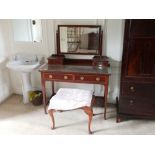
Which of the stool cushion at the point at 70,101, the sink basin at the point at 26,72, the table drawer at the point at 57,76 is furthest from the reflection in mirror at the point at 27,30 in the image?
the stool cushion at the point at 70,101

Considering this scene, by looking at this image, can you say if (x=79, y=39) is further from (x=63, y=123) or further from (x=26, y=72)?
(x=63, y=123)

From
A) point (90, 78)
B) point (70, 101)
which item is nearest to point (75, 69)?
point (90, 78)

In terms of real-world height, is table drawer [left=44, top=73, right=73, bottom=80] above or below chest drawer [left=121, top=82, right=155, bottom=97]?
above

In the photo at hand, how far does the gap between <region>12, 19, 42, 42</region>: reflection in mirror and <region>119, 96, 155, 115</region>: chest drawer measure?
1605mm

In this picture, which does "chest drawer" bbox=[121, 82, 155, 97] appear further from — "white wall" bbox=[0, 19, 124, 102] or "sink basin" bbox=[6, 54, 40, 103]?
"sink basin" bbox=[6, 54, 40, 103]

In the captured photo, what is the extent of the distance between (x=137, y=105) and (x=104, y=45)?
0.98 m

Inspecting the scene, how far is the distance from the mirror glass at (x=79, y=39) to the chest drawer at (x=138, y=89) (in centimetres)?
71

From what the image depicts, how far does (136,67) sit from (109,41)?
26.6 inches

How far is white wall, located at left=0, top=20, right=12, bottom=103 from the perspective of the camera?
2.89 meters

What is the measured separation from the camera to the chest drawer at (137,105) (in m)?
2.30

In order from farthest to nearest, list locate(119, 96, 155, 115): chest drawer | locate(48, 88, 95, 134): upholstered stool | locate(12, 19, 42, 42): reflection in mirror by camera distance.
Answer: locate(12, 19, 42, 42): reflection in mirror → locate(119, 96, 155, 115): chest drawer → locate(48, 88, 95, 134): upholstered stool

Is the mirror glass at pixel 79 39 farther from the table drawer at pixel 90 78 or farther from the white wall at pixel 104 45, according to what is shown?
the table drawer at pixel 90 78

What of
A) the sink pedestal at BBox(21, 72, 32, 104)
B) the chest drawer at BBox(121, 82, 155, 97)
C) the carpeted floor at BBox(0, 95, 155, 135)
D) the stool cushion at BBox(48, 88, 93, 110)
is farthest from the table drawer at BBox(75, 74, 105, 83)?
the sink pedestal at BBox(21, 72, 32, 104)
